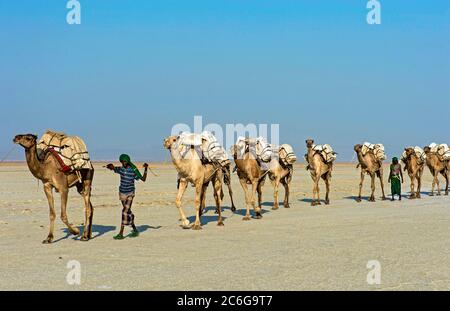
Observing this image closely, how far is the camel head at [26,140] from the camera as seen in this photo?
13852 mm

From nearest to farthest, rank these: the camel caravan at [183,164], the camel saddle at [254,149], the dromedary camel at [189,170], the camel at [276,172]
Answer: the camel caravan at [183,164]
the dromedary camel at [189,170]
the camel saddle at [254,149]
the camel at [276,172]

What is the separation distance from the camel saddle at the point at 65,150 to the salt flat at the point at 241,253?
6.32 feet

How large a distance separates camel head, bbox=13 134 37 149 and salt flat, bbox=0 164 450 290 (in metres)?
2.40

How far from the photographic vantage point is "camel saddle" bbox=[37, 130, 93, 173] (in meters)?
14.5

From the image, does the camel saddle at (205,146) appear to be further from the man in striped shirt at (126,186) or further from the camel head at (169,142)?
the man in striped shirt at (126,186)

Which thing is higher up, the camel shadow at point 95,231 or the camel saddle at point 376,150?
the camel saddle at point 376,150

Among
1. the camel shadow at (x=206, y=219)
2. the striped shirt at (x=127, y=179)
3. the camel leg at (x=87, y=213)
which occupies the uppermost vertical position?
the striped shirt at (x=127, y=179)

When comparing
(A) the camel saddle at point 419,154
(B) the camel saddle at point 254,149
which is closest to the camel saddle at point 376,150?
(A) the camel saddle at point 419,154

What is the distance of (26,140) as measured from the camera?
14.0m

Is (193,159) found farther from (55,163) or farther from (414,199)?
(414,199)

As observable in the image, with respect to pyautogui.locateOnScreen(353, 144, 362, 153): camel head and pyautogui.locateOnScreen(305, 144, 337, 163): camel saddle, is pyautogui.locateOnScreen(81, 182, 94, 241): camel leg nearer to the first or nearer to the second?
pyautogui.locateOnScreen(305, 144, 337, 163): camel saddle

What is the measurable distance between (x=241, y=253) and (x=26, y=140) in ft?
18.7
